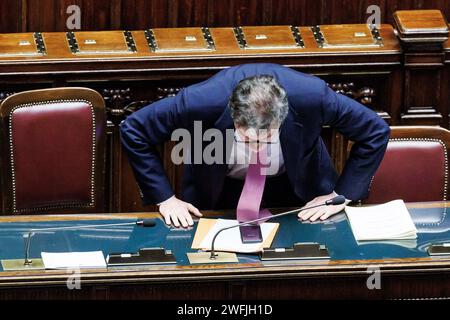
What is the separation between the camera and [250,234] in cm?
521

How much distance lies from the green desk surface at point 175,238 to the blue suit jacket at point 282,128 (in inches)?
7.7

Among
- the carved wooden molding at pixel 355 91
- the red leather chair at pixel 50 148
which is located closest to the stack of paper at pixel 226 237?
the red leather chair at pixel 50 148

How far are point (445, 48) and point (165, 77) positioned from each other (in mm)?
1389

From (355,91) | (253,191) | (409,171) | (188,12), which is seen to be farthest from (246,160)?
Answer: (188,12)

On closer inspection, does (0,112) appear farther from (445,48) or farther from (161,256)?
(445,48)

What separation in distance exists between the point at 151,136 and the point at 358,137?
0.82m

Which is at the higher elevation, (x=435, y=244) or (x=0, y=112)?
(x=0, y=112)

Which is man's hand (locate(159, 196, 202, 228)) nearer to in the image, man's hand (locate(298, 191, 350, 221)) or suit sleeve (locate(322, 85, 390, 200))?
man's hand (locate(298, 191, 350, 221))

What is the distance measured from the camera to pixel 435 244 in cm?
518

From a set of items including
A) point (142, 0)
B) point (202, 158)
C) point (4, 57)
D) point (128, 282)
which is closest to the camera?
point (128, 282)

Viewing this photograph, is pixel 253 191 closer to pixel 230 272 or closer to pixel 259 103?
pixel 259 103

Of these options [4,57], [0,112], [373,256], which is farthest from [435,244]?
[4,57]

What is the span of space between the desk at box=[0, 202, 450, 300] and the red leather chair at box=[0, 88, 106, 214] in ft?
1.46

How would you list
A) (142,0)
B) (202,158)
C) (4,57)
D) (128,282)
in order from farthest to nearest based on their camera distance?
(142,0), (4,57), (202,158), (128,282)
